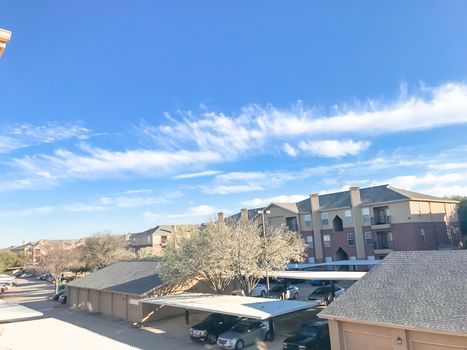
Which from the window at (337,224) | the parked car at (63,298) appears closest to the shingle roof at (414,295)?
the window at (337,224)

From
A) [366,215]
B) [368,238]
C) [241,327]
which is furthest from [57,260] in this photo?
[366,215]

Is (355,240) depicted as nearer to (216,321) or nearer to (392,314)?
(216,321)

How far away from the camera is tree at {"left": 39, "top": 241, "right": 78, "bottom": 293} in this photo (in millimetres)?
55656

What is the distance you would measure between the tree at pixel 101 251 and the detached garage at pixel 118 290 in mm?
15754

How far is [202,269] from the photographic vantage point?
30047mm

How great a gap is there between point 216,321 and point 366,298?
11.2 meters

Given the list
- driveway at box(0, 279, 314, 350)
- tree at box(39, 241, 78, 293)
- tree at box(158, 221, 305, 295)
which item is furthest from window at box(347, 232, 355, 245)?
tree at box(39, 241, 78, 293)

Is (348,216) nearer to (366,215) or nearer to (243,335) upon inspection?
(366,215)

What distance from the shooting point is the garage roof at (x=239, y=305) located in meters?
20.4

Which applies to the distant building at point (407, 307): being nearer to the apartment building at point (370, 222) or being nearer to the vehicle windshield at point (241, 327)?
the vehicle windshield at point (241, 327)

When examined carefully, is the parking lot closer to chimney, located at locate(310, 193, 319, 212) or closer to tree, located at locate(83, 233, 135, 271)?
tree, located at locate(83, 233, 135, 271)

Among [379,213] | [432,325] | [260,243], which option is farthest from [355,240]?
[432,325]

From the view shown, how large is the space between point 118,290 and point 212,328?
12.5 m

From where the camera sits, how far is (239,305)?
22.8 metres
